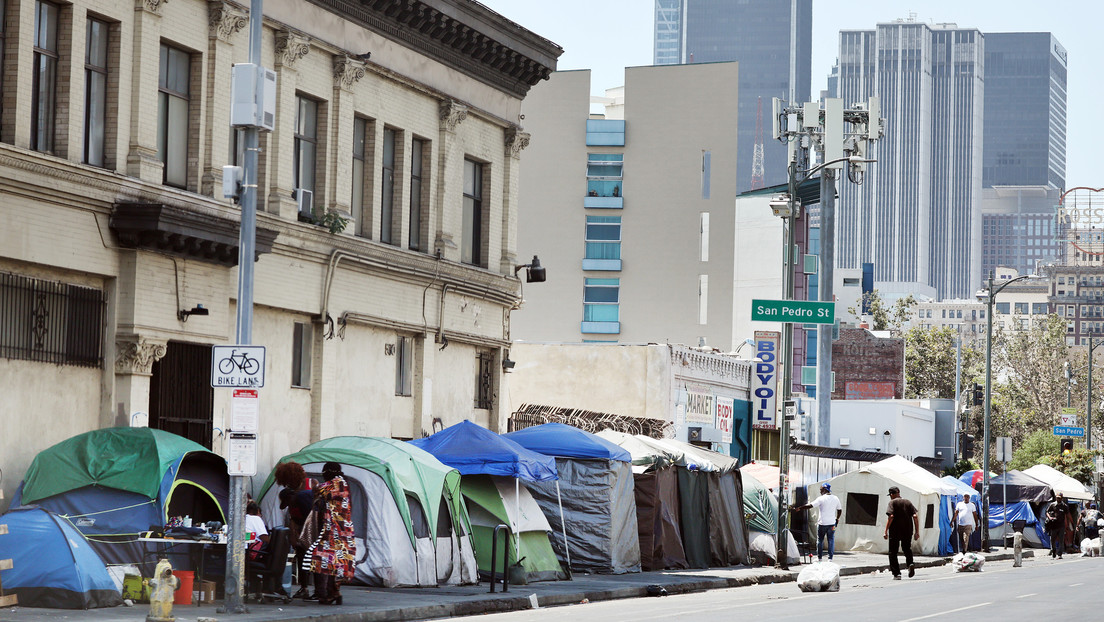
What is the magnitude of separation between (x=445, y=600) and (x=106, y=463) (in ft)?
15.2

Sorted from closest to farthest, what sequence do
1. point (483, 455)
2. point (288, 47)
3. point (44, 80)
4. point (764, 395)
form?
point (44, 80) → point (483, 455) → point (288, 47) → point (764, 395)

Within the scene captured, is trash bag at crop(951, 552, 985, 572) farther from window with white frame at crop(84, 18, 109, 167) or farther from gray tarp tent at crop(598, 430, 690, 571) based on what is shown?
window with white frame at crop(84, 18, 109, 167)

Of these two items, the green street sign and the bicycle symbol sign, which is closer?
the bicycle symbol sign

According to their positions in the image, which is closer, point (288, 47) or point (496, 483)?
point (496, 483)

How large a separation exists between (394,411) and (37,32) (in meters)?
10.4

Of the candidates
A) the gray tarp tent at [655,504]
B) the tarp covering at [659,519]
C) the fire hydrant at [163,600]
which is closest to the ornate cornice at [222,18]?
the fire hydrant at [163,600]

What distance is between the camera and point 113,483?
1889 centimetres

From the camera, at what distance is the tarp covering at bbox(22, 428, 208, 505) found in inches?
745

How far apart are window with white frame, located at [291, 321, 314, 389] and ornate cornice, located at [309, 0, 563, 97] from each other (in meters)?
5.48

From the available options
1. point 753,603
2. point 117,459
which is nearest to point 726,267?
point 753,603

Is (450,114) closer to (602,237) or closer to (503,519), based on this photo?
(503,519)

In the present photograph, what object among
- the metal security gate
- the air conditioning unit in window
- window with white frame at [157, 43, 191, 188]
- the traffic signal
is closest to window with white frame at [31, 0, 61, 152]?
window with white frame at [157, 43, 191, 188]

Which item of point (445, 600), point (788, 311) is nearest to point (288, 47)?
point (445, 600)

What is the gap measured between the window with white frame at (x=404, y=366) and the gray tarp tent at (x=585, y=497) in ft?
8.61
